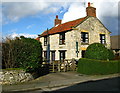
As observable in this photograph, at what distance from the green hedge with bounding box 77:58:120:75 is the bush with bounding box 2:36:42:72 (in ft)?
17.9

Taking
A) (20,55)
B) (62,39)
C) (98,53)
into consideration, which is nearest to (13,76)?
(20,55)

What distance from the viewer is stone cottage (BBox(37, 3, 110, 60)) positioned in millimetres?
18672

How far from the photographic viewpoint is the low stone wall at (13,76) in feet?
29.7

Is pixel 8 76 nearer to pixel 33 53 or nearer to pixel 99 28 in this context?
pixel 33 53

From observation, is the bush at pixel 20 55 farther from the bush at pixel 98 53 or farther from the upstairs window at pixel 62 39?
the upstairs window at pixel 62 39

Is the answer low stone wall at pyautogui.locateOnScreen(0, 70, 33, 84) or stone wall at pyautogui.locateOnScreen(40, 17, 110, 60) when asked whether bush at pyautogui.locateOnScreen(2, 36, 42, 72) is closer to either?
low stone wall at pyautogui.locateOnScreen(0, 70, 33, 84)

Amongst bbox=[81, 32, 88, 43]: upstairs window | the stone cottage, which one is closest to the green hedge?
the stone cottage

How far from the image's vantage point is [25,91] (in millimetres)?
7574

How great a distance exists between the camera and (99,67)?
12586mm

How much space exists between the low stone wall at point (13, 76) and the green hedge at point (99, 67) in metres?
6.30

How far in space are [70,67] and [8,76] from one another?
821cm

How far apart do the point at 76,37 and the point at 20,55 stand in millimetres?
10448

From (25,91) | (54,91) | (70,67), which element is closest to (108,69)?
(70,67)

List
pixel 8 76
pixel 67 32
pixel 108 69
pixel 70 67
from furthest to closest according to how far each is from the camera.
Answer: pixel 67 32 → pixel 70 67 → pixel 108 69 → pixel 8 76
